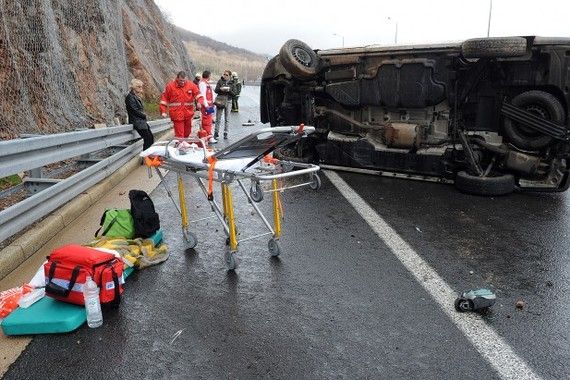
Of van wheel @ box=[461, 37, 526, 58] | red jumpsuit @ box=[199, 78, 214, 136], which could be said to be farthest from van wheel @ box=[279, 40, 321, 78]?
red jumpsuit @ box=[199, 78, 214, 136]

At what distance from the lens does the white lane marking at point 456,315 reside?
268 cm

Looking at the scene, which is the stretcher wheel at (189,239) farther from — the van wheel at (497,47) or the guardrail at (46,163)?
the van wheel at (497,47)

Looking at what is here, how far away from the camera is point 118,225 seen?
4.33 metres

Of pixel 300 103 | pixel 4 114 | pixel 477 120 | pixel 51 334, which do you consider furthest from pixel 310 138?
pixel 51 334

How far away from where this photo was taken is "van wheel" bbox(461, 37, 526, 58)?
19.5ft

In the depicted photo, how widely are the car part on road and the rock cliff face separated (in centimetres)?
617

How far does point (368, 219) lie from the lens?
5.53 metres

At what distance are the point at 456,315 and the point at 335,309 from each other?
817 mm

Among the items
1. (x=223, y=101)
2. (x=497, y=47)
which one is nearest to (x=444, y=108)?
(x=497, y=47)

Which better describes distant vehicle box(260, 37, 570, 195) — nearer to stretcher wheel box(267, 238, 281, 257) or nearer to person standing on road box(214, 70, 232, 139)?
stretcher wheel box(267, 238, 281, 257)

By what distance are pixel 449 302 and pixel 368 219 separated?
214 cm

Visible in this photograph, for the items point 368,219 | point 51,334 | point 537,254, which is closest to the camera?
point 51,334

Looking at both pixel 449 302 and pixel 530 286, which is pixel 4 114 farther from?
pixel 530 286

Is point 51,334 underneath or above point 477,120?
underneath
